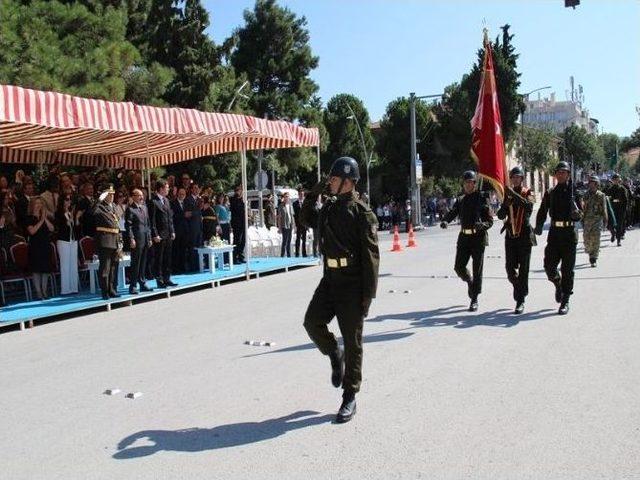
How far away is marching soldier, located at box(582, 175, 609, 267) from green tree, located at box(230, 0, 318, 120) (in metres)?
35.8

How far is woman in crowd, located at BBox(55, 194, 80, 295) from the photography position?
12.8 metres

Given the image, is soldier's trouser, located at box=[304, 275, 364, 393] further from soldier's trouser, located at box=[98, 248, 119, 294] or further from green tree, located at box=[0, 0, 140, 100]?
green tree, located at box=[0, 0, 140, 100]

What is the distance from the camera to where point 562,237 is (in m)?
10.3

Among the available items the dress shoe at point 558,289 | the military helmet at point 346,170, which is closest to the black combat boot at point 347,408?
the military helmet at point 346,170

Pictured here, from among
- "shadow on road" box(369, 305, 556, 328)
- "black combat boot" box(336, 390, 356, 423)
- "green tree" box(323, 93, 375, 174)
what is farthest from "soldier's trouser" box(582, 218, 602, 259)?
"green tree" box(323, 93, 375, 174)

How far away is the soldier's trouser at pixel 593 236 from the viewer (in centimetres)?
1620

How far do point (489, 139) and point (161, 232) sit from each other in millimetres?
6193

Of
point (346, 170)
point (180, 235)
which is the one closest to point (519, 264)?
point (346, 170)

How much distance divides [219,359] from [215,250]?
8.45m

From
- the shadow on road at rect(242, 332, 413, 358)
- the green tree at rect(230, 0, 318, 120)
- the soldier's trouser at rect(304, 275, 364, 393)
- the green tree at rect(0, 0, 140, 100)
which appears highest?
the green tree at rect(230, 0, 318, 120)

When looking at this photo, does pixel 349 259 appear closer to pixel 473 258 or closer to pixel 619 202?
pixel 473 258

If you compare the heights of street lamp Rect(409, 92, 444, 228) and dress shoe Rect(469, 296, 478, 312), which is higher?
street lamp Rect(409, 92, 444, 228)

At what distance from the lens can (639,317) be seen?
9.69 meters

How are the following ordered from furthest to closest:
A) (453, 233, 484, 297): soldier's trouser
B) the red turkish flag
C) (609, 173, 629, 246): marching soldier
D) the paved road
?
1. (609, 173, 629, 246): marching soldier
2. the red turkish flag
3. (453, 233, 484, 297): soldier's trouser
4. the paved road
